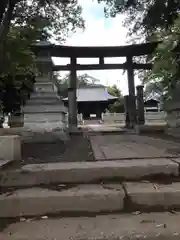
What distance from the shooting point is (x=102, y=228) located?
238cm

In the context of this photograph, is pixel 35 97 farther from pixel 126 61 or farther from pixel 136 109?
pixel 126 61

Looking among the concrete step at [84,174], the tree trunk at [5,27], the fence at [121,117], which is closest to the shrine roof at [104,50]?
the tree trunk at [5,27]

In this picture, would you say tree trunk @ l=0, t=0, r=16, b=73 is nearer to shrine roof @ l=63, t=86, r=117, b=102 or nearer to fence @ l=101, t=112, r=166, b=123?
fence @ l=101, t=112, r=166, b=123

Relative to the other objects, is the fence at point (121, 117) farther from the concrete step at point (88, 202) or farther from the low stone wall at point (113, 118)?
the concrete step at point (88, 202)

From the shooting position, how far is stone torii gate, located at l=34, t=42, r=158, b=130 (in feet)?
40.3

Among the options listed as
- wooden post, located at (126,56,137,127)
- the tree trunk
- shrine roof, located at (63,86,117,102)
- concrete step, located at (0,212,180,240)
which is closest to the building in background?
shrine roof, located at (63,86,117,102)

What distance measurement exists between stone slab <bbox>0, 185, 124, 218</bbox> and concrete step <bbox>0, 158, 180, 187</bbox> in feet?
1.20

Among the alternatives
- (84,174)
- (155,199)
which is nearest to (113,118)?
(84,174)

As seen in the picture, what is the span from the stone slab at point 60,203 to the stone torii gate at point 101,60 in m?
8.71

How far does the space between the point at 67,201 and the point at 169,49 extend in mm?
4664

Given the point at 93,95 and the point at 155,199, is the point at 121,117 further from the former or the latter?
the point at 155,199

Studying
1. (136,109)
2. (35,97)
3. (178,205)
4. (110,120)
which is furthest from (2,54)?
(110,120)

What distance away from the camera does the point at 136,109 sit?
12945 mm

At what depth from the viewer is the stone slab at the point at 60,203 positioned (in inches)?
108
